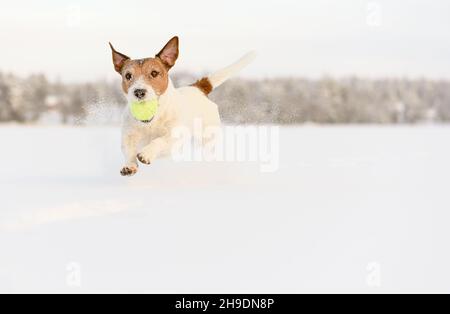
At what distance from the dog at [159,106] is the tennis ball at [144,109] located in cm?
4

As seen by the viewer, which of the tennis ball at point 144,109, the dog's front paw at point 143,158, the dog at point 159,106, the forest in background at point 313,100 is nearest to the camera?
the dog's front paw at point 143,158

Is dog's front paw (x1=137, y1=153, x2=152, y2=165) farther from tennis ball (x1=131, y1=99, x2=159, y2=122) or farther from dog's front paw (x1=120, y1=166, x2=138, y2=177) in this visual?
tennis ball (x1=131, y1=99, x2=159, y2=122)

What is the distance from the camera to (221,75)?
5473 millimetres

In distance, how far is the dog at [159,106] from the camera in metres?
4.37

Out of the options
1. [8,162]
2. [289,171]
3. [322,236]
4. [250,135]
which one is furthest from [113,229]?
[8,162]

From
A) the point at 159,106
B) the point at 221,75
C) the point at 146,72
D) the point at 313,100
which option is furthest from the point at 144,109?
the point at 313,100

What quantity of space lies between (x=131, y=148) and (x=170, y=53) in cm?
81

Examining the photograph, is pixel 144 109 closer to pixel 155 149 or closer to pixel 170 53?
pixel 155 149

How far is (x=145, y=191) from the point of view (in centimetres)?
479

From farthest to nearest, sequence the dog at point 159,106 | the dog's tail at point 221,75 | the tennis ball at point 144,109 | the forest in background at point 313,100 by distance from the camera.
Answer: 1. the forest in background at point 313,100
2. the dog's tail at point 221,75
3. the tennis ball at point 144,109
4. the dog at point 159,106

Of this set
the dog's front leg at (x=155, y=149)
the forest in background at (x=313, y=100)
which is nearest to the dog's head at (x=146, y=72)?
the dog's front leg at (x=155, y=149)

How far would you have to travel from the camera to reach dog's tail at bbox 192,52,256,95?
5422mm

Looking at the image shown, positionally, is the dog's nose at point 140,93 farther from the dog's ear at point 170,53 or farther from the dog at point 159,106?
the dog's ear at point 170,53

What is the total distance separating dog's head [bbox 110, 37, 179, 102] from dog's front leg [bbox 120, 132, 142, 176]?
359mm
